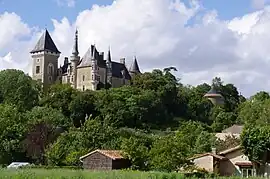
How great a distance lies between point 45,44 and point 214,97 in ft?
118

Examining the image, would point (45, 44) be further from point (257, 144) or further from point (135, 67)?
point (257, 144)

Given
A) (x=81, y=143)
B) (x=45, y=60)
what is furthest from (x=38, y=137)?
(x=45, y=60)

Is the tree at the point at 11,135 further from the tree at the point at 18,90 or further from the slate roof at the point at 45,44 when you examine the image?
the slate roof at the point at 45,44

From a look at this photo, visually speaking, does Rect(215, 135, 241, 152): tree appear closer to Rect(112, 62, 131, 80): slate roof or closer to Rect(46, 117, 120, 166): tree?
Rect(46, 117, 120, 166): tree

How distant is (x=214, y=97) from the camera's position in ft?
368

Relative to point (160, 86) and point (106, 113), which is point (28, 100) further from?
point (160, 86)

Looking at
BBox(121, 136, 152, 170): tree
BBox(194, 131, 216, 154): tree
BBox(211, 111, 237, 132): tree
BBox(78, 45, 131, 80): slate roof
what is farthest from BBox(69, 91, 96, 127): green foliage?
BBox(121, 136, 152, 170): tree

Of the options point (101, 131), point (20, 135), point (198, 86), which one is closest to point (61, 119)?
point (20, 135)

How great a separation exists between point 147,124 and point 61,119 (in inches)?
673

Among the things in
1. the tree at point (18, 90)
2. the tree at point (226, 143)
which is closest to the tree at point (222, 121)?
the tree at point (226, 143)

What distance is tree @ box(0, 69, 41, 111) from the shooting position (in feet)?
Answer: 281

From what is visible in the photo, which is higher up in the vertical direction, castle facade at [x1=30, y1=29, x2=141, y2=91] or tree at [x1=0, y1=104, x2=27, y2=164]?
castle facade at [x1=30, y1=29, x2=141, y2=91]

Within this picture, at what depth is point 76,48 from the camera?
111312 mm

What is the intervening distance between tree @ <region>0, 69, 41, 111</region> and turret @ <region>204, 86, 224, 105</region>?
3757cm
